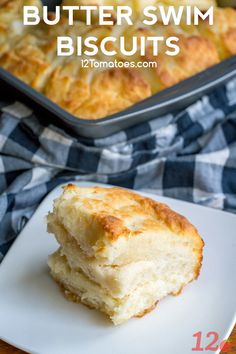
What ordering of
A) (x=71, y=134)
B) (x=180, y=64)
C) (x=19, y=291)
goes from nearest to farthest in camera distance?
(x=19, y=291)
(x=71, y=134)
(x=180, y=64)

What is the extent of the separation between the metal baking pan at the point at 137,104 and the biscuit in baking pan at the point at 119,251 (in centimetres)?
32

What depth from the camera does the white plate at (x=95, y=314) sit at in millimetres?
1711

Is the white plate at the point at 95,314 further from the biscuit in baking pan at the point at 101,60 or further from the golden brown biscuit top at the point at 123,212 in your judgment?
the biscuit in baking pan at the point at 101,60

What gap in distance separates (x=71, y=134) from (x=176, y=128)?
39 centimetres

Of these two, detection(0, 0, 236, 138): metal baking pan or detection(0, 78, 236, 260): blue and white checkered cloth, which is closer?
detection(0, 0, 236, 138): metal baking pan

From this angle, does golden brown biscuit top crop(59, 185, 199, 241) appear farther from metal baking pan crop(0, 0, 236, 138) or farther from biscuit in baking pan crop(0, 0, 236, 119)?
biscuit in baking pan crop(0, 0, 236, 119)

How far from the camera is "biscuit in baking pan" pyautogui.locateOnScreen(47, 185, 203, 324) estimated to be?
5.60 feet

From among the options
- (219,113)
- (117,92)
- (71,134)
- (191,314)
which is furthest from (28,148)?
(191,314)

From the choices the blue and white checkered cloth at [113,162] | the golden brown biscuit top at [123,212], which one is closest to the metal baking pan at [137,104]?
the blue and white checkered cloth at [113,162]

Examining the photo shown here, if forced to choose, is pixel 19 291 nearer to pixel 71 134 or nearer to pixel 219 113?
pixel 71 134

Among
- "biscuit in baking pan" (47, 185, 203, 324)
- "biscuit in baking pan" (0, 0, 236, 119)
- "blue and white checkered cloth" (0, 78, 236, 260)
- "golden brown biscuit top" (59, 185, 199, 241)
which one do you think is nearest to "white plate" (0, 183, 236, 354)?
"biscuit in baking pan" (47, 185, 203, 324)

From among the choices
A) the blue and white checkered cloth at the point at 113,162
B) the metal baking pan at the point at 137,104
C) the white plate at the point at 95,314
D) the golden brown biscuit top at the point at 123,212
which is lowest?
the white plate at the point at 95,314

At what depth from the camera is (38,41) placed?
251cm

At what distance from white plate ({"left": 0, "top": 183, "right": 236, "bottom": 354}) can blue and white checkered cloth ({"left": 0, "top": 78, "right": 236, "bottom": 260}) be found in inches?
11.2
